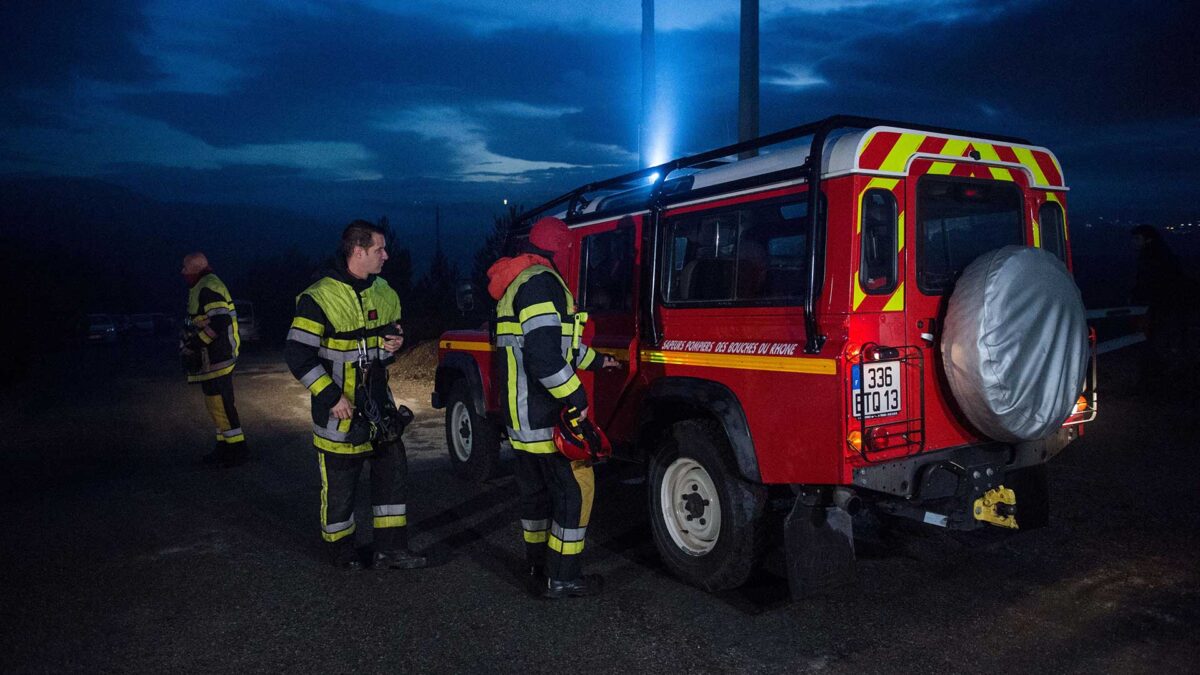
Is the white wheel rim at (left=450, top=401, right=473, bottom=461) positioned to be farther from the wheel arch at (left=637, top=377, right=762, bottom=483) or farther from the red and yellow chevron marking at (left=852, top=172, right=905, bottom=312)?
the red and yellow chevron marking at (left=852, top=172, right=905, bottom=312)

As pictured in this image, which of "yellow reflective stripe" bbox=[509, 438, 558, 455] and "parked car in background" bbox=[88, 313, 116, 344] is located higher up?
"yellow reflective stripe" bbox=[509, 438, 558, 455]

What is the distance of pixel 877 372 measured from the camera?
3770 millimetres

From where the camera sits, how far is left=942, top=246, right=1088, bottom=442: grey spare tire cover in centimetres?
371

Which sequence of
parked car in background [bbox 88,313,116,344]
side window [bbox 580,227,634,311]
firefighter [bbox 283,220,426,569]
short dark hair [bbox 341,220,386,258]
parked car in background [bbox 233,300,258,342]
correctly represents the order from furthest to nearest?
parked car in background [bbox 88,313,116,344]
parked car in background [bbox 233,300,258,342]
side window [bbox 580,227,634,311]
short dark hair [bbox 341,220,386,258]
firefighter [bbox 283,220,426,569]

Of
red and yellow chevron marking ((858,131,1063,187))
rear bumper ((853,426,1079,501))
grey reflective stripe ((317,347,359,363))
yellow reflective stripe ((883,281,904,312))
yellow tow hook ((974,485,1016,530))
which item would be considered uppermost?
red and yellow chevron marking ((858,131,1063,187))

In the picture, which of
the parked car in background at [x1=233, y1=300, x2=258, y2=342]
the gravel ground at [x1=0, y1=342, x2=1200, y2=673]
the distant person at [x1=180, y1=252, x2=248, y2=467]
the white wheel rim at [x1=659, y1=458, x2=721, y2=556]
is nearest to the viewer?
the gravel ground at [x1=0, y1=342, x2=1200, y2=673]

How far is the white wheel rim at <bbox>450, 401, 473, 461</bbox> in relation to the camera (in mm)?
7266

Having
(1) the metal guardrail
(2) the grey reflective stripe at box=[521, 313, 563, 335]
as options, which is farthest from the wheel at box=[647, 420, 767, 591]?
(1) the metal guardrail

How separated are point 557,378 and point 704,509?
3.80 feet

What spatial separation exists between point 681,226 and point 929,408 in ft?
5.71

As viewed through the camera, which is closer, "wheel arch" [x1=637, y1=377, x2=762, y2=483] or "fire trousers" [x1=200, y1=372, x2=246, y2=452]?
"wheel arch" [x1=637, y1=377, x2=762, y2=483]

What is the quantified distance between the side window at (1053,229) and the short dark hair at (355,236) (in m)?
3.88

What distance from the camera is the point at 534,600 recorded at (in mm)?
4363

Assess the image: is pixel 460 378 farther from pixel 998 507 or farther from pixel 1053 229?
pixel 1053 229
